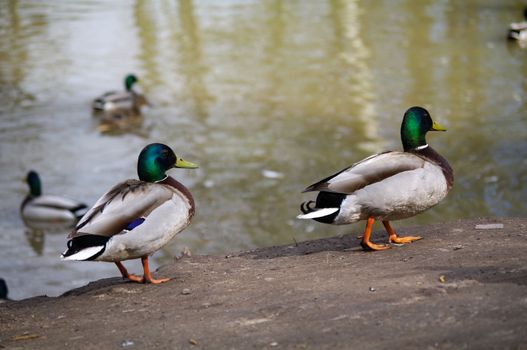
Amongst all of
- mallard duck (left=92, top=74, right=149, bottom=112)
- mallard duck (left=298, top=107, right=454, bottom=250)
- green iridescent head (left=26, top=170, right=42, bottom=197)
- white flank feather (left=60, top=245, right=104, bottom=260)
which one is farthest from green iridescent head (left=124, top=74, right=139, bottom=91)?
white flank feather (left=60, top=245, right=104, bottom=260)

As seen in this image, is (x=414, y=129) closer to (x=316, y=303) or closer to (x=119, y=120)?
(x=316, y=303)

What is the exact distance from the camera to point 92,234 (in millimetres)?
5305

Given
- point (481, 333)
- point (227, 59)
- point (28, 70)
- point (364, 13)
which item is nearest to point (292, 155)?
point (227, 59)

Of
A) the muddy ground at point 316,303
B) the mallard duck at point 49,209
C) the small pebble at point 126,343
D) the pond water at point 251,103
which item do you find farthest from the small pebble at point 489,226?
the mallard duck at point 49,209

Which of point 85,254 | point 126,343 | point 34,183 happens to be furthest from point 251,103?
point 126,343

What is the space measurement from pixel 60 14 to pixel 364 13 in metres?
7.27

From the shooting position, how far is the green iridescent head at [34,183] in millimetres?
11273

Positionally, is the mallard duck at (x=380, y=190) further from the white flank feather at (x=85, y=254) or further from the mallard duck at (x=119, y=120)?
the mallard duck at (x=119, y=120)

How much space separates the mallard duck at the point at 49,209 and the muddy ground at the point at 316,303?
15.8 ft

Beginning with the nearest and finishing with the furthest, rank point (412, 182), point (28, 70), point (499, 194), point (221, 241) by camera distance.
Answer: point (412, 182) < point (221, 241) < point (499, 194) < point (28, 70)

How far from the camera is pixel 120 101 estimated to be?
48.0 ft

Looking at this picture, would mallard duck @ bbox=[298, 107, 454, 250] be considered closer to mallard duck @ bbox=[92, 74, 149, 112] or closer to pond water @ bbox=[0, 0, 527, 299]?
pond water @ bbox=[0, 0, 527, 299]

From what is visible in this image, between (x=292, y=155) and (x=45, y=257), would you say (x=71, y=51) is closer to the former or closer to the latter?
(x=292, y=155)

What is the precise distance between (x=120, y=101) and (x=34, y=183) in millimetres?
3540
